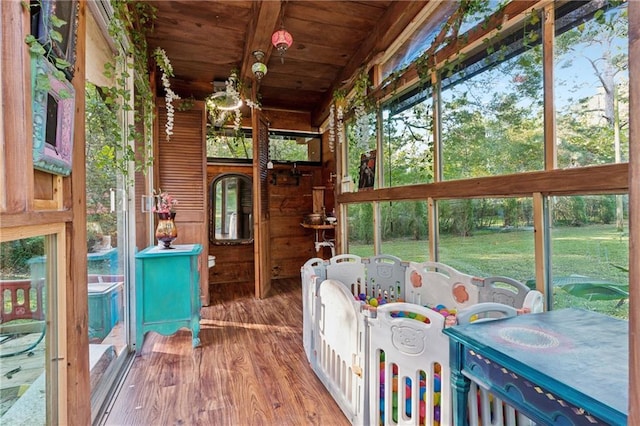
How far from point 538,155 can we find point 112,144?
2512 mm

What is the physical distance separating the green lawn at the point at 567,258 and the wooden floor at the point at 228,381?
49.8 inches

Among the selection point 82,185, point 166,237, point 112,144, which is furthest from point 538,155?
point 166,237

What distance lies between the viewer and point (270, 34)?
273cm

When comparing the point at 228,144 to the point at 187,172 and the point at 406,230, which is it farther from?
the point at 406,230

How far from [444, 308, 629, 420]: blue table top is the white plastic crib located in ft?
0.47

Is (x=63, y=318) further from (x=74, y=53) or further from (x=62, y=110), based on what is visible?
(x=74, y=53)

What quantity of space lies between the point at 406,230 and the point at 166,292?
210cm

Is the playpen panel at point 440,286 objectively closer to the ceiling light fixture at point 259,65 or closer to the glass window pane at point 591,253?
the glass window pane at point 591,253

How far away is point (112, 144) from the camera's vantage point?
196 cm

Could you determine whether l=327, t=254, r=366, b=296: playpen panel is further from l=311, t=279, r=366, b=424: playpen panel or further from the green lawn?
the green lawn

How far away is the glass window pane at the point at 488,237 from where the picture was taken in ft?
5.31

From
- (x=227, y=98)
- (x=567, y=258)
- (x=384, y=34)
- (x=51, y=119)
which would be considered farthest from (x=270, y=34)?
(x=567, y=258)

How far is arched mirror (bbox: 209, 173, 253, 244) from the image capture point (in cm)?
460

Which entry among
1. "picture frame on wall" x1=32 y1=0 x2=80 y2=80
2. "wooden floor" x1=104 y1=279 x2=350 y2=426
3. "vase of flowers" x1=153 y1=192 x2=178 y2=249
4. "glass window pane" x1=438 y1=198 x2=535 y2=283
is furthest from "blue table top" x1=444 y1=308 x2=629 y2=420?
"vase of flowers" x1=153 y1=192 x2=178 y2=249
